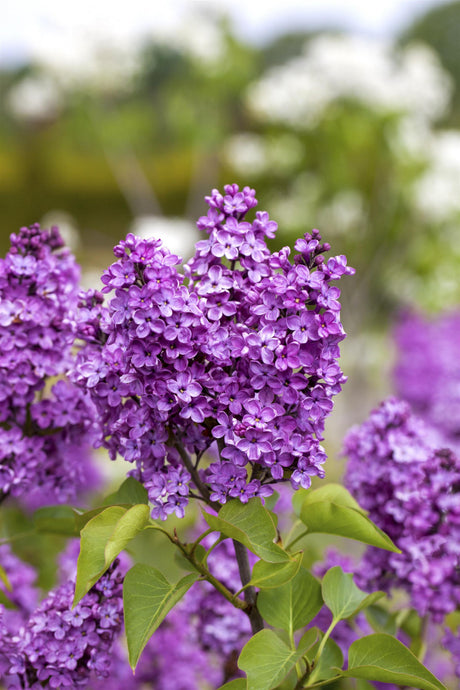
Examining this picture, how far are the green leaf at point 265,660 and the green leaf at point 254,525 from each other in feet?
0.23

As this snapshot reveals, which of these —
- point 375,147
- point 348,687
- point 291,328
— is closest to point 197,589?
point 348,687

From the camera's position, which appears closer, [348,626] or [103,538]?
[103,538]

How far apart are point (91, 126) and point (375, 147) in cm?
268

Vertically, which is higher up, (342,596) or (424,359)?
(424,359)

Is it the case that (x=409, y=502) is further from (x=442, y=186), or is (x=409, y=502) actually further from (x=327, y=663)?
(x=442, y=186)

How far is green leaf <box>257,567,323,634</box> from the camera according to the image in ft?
2.18

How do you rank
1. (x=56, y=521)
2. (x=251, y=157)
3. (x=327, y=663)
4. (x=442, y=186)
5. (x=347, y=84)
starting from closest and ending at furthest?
(x=327, y=663) → (x=56, y=521) → (x=442, y=186) → (x=347, y=84) → (x=251, y=157)

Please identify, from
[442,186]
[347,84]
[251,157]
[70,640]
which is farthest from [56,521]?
[251,157]

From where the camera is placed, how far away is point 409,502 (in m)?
0.79

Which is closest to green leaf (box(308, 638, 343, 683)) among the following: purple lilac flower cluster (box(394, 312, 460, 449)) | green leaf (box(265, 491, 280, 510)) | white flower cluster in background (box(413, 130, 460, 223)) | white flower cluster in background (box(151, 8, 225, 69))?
green leaf (box(265, 491, 280, 510))

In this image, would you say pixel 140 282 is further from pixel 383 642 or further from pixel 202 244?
pixel 383 642

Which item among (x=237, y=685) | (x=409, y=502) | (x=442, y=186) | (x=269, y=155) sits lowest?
(x=237, y=685)

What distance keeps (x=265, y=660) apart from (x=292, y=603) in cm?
9

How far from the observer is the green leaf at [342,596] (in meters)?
0.69
